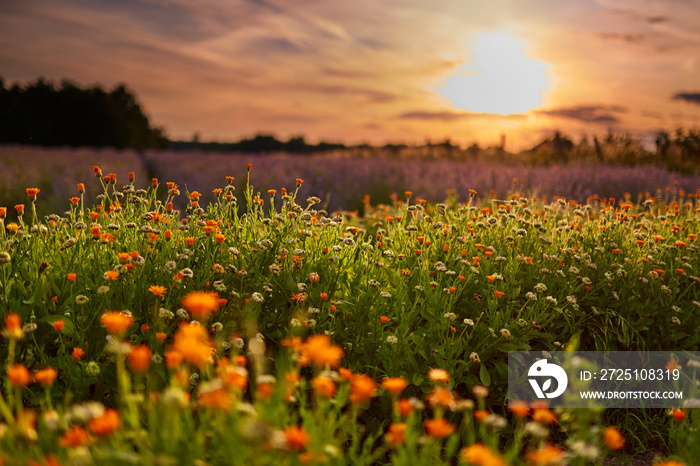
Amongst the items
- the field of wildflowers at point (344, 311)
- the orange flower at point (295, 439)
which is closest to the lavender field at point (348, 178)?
the field of wildflowers at point (344, 311)

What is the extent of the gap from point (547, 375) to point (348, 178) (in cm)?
783

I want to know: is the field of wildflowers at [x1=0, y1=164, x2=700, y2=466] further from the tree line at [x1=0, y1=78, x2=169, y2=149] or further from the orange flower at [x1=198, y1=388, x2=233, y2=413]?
the tree line at [x1=0, y1=78, x2=169, y2=149]

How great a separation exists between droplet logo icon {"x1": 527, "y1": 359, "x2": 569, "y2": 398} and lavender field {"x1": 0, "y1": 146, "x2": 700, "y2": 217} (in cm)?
619

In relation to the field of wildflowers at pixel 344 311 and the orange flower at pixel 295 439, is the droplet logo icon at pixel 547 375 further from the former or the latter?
the orange flower at pixel 295 439

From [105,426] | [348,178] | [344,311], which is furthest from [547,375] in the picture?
[348,178]

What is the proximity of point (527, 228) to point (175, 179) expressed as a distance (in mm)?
8304

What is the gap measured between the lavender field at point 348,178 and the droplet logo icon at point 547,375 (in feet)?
20.3

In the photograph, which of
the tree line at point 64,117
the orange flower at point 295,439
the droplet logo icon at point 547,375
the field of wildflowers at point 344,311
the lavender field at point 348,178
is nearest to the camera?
the orange flower at point 295,439

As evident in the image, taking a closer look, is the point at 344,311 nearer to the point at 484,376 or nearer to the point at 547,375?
the point at 484,376

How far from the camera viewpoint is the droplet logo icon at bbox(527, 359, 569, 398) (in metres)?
3.05

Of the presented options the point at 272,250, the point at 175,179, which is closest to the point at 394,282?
the point at 272,250

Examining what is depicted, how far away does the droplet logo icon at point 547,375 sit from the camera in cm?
305

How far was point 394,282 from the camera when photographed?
3.33 metres

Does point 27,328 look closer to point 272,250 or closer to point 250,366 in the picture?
point 250,366
